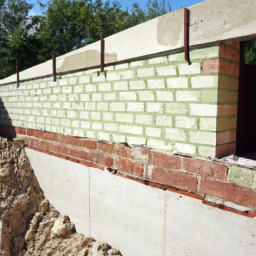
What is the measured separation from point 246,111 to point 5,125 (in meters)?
5.36

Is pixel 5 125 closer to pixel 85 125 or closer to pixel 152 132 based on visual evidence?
pixel 85 125

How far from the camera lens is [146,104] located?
2.71 metres

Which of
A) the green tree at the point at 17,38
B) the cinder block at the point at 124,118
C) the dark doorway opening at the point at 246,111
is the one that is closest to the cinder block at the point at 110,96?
the cinder block at the point at 124,118

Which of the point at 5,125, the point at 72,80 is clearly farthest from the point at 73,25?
the point at 72,80

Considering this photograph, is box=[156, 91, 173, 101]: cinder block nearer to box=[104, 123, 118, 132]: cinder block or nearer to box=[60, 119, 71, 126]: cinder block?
box=[104, 123, 118, 132]: cinder block

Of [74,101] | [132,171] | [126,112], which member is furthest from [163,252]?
[74,101]

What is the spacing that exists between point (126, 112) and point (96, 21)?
10.5 m

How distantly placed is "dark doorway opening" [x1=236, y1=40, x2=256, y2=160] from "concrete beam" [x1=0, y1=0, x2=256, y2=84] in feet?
1.69

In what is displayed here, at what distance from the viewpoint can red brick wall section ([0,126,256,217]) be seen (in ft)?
6.87

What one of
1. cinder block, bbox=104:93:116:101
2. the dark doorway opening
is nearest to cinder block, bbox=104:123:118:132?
cinder block, bbox=104:93:116:101

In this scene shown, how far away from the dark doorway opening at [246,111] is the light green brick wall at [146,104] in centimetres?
26

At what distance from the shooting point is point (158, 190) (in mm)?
2600

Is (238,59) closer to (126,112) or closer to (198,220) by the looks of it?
(126,112)

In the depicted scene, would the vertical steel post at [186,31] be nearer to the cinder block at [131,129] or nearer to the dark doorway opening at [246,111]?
the dark doorway opening at [246,111]
